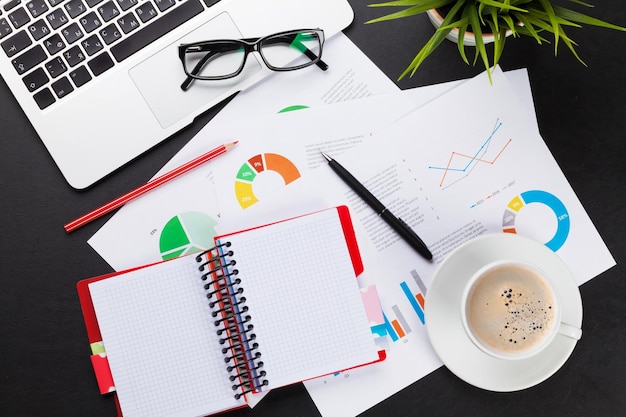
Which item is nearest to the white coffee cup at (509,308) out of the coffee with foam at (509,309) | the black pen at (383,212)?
the coffee with foam at (509,309)

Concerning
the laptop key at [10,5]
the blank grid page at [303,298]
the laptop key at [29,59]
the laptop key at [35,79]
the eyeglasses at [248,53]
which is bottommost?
the blank grid page at [303,298]

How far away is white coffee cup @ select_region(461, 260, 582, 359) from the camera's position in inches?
31.7

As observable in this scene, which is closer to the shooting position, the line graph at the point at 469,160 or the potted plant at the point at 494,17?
the potted plant at the point at 494,17

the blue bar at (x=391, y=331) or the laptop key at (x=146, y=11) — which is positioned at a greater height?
the laptop key at (x=146, y=11)

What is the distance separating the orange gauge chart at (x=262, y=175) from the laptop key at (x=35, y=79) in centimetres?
31

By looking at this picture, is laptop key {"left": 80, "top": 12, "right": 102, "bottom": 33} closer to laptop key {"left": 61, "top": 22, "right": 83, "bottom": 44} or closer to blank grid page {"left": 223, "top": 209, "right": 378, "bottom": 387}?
laptop key {"left": 61, "top": 22, "right": 83, "bottom": 44}

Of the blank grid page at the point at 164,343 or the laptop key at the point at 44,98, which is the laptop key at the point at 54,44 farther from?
the blank grid page at the point at 164,343

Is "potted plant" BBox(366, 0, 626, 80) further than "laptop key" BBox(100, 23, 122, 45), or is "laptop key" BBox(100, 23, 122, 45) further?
"laptop key" BBox(100, 23, 122, 45)

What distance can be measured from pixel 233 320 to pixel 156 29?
0.45m

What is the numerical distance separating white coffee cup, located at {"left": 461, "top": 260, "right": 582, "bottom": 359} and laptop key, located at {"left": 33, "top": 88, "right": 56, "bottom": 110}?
0.66 metres

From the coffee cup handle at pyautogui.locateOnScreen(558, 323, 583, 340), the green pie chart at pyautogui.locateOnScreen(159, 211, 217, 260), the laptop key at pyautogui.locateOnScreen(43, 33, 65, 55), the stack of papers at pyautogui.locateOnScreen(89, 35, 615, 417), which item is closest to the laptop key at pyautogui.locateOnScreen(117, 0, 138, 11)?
the laptop key at pyautogui.locateOnScreen(43, 33, 65, 55)

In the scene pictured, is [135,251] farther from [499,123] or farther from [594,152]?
[594,152]

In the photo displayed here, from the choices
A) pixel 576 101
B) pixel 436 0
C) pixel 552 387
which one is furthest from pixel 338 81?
pixel 552 387

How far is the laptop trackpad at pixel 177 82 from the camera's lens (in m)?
0.88
